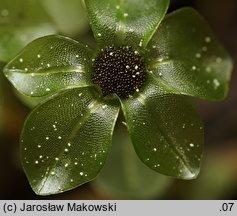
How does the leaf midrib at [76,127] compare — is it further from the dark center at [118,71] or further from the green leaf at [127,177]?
the green leaf at [127,177]

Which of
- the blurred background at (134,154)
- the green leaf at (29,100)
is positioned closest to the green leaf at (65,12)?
the blurred background at (134,154)

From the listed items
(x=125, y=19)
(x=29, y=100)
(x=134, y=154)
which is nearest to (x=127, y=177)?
(x=134, y=154)

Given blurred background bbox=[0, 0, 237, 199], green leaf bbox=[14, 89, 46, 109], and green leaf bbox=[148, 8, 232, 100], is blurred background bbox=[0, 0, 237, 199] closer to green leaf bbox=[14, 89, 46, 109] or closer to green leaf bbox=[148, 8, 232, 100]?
green leaf bbox=[14, 89, 46, 109]

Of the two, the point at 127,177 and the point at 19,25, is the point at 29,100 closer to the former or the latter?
the point at 19,25

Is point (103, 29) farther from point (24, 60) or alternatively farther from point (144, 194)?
point (144, 194)

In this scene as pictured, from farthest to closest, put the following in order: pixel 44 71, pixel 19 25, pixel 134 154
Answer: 1. pixel 134 154
2. pixel 19 25
3. pixel 44 71

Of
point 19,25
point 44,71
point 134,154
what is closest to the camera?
point 44,71
